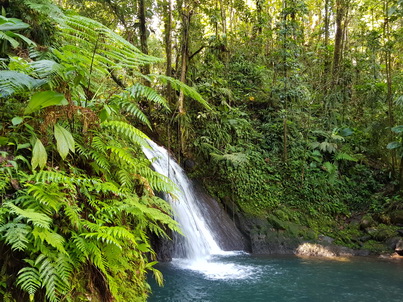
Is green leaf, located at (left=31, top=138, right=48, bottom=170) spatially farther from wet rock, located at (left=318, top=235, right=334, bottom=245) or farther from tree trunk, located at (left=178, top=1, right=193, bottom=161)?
wet rock, located at (left=318, top=235, right=334, bottom=245)

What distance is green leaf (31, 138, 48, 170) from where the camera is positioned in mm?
1970

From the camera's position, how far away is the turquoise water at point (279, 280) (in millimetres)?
5336

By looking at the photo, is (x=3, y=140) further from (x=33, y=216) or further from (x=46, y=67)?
(x=33, y=216)

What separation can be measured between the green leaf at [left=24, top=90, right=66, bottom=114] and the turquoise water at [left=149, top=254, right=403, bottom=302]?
4.06 meters

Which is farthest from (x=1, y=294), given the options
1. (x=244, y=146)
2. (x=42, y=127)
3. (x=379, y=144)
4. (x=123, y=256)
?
(x=379, y=144)

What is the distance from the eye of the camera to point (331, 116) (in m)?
11.8

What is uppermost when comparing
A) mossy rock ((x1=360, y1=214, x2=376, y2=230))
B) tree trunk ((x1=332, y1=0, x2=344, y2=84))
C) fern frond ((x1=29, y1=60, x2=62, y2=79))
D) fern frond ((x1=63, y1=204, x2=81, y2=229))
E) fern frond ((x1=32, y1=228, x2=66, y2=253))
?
tree trunk ((x1=332, y1=0, x2=344, y2=84))

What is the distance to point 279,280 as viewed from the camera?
619 centimetres

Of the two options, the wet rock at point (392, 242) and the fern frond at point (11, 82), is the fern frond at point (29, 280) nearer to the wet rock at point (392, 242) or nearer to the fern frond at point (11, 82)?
the fern frond at point (11, 82)

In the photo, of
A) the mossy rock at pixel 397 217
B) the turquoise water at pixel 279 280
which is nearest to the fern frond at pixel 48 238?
the turquoise water at pixel 279 280

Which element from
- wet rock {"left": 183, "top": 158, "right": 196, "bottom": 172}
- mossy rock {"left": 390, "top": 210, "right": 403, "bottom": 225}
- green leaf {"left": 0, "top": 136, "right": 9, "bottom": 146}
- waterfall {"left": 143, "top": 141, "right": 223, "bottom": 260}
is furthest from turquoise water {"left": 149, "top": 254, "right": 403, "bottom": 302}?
green leaf {"left": 0, "top": 136, "right": 9, "bottom": 146}

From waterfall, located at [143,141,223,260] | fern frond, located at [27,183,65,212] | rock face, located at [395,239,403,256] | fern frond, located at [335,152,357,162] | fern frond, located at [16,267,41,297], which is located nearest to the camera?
fern frond, located at [16,267,41,297]

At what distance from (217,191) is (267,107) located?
4676 mm

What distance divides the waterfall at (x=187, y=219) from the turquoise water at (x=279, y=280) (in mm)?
364
